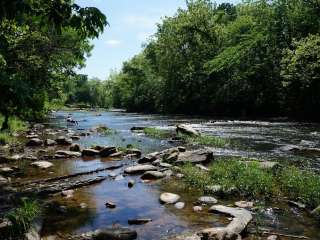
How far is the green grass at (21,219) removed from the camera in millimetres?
8344

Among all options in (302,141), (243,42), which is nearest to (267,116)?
(243,42)

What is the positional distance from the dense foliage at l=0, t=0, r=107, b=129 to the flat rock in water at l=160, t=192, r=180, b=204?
437cm

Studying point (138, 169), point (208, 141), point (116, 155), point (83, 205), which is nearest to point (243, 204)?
point (83, 205)

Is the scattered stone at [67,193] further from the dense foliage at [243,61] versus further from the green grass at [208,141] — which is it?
the dense foliage at [243,61]

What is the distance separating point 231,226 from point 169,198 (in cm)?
328

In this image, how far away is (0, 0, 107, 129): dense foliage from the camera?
6.55 meters

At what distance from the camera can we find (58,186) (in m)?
14.0

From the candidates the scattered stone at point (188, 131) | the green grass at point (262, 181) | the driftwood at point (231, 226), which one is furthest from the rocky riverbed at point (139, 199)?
the scattered stone at point (188, 131)

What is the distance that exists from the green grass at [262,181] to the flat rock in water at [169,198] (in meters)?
1.28

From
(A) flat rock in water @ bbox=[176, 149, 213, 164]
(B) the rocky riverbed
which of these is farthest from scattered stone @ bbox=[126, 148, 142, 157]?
(A) flat rock in water @ bbox=[176, 149, 213, 164]

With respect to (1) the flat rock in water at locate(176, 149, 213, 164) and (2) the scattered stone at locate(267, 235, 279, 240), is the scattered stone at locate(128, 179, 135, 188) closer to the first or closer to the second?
(1) the flat rock in water at locate(176, 149, 213, 164)

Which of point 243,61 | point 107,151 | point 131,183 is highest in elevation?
point 243,61

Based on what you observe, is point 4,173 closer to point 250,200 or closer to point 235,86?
point 250,200

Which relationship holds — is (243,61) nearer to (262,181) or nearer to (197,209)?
(262,181)
